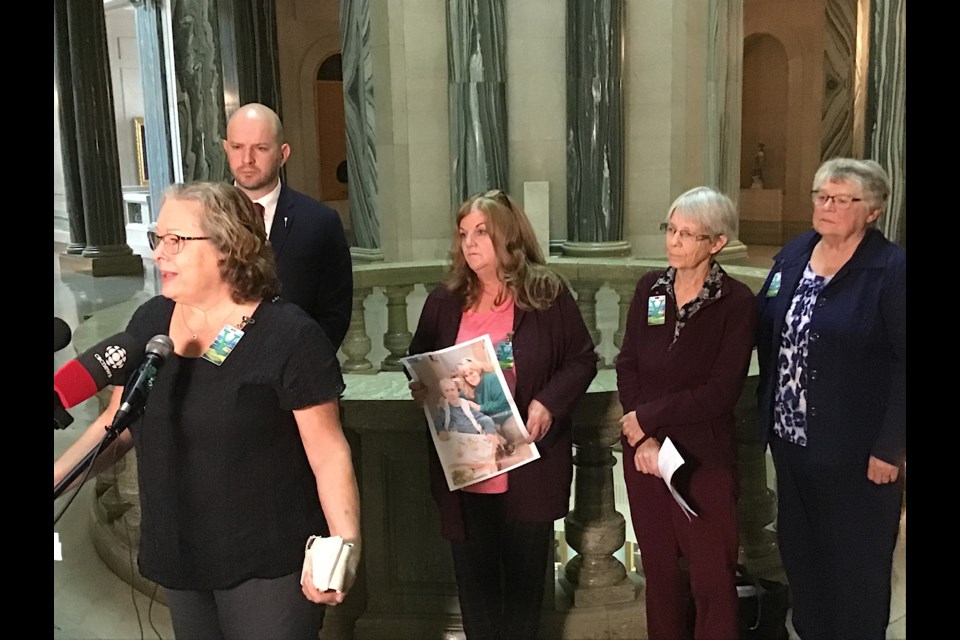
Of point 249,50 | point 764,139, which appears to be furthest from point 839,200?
point 764,139

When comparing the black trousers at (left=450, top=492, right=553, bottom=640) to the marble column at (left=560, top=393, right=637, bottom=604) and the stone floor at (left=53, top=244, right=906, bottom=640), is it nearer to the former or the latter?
the marble column at (left=560, top=393, right=637, bottom=604)

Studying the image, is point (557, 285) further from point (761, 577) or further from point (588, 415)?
point (761, 577)

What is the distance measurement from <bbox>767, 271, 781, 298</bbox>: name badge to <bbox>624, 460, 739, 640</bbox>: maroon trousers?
24.8 inches

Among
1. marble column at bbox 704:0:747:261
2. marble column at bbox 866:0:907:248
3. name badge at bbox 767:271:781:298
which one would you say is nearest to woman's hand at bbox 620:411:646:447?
name badge at bbox 767:271:781:298

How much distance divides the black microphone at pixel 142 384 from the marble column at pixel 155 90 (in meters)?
14.7

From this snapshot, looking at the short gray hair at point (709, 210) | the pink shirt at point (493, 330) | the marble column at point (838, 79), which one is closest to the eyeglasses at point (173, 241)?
the pink shirt at point (493, 330)

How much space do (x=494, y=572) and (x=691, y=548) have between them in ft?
2.22

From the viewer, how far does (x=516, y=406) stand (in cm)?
294

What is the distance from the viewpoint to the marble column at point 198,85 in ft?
29.1

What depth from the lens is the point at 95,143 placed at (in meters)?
15.1

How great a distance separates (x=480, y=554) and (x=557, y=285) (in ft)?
3.15

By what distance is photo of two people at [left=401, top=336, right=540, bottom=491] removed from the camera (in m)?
2.89

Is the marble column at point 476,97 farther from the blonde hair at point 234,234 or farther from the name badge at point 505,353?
the blonde hair at point 234,234

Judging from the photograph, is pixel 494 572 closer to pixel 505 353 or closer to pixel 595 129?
pixel 505 353
